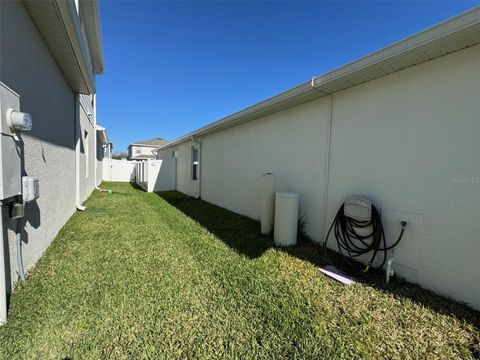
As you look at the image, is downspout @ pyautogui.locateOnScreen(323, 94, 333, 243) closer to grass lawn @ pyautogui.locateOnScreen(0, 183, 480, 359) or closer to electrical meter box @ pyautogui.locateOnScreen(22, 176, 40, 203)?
grass lawn @ pyautogui.locateOnScreen(0, 183, 480, 359)

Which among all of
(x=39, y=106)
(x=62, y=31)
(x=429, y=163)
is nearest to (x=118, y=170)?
(x=39, y=106)

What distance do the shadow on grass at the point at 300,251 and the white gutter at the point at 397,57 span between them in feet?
8.71

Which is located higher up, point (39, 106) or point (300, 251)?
point (39, 106)

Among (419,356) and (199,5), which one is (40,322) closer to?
(419,356)

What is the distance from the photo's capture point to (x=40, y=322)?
190 cm

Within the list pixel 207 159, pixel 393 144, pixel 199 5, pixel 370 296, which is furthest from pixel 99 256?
pixel 199 5

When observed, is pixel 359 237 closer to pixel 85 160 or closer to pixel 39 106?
pixel 39 106

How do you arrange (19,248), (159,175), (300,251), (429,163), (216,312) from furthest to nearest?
(159,175), (300,251), (429,163), (19,248), (216,312)

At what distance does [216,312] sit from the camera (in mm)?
2160

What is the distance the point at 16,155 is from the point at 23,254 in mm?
1262

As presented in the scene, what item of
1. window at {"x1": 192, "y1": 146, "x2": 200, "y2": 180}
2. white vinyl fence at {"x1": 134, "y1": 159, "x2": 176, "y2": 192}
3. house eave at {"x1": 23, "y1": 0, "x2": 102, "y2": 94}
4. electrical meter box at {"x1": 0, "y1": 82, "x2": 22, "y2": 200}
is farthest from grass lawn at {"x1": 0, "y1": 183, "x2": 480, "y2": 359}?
white vinyl fence at {"x1": 134, "y1": 159, "x2": 176, "y2": 192}

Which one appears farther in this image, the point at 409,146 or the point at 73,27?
the point at 73,27

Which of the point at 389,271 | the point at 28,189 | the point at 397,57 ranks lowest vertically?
the point at 389,271

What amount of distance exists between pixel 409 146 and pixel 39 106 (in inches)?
193
